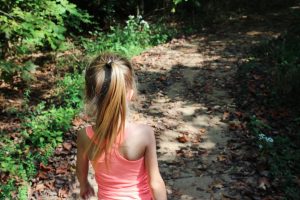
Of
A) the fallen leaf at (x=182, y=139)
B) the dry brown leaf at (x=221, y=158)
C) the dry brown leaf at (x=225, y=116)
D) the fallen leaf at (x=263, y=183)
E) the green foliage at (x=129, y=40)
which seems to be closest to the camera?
the fallen leaf at (x=263, y=183)

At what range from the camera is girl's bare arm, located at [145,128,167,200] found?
2248 millimetres

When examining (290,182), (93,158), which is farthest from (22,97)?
(93,158)

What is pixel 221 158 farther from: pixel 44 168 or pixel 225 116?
pixel 44 168

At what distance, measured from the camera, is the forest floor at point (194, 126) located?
500cm

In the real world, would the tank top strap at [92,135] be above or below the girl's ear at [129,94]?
below

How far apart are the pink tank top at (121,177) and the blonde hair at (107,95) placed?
0.07 metres

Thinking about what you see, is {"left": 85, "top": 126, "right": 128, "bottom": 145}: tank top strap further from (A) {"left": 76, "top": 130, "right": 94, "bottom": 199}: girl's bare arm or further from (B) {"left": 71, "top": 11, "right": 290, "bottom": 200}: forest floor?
(B) {"left": 71, "top": 11, "right": 290, "bottom": 200}: forest floor

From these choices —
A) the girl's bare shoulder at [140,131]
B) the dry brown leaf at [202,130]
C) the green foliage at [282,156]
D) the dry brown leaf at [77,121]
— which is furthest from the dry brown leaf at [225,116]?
the girl's bare shoulder at [140,131]

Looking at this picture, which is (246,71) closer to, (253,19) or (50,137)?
(50,137)

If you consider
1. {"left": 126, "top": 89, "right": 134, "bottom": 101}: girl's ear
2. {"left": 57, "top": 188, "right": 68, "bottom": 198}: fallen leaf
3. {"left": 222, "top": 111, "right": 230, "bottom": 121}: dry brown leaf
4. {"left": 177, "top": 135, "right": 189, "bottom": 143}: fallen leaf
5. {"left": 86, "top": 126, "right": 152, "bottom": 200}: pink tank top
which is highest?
{"left": 126, "top": 89, "right": 134, "bottom": 101}: girl's ear

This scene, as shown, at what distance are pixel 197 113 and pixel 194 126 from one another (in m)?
0.48

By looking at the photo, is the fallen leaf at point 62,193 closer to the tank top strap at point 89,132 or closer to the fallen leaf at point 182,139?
the fallen leaf at point 182,139

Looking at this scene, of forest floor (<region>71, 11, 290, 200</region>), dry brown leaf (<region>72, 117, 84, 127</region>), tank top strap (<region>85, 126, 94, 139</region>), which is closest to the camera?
tank top strap (<region>85, 126, 94, 139</region>)

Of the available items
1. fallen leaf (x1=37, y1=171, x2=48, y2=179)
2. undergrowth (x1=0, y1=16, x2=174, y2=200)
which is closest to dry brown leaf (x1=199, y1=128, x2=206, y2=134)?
undergrowth (x1=0, y1=16, x2=174, y2=200)
